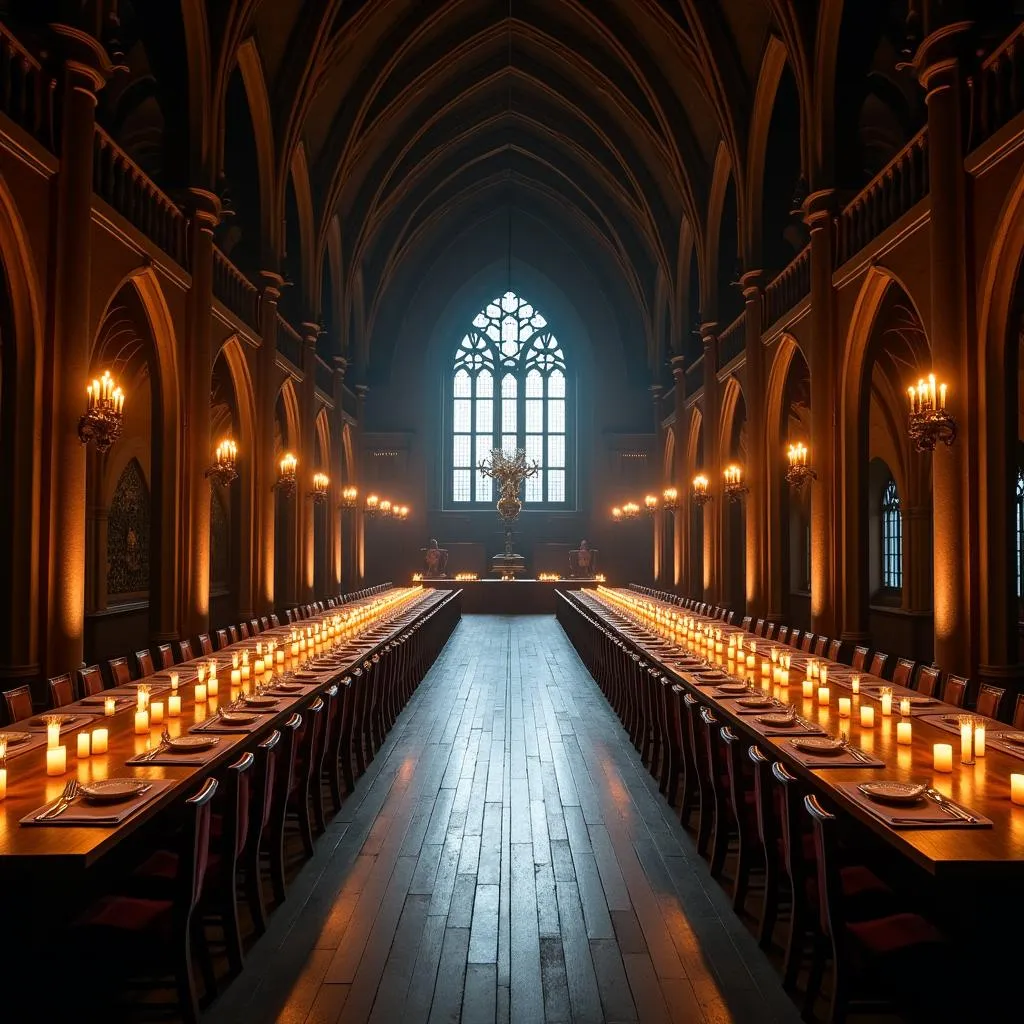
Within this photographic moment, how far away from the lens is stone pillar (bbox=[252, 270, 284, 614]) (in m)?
16.0

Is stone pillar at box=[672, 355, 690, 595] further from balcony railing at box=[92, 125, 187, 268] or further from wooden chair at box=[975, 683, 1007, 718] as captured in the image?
wooden chair at box=[975, 683, 1007, 718]

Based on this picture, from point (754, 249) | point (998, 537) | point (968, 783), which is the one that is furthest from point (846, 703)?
point (754, 249)

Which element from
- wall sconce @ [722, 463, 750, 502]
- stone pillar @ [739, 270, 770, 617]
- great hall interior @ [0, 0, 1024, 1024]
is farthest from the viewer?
wall sconce @ [722, 463, 750, 502]

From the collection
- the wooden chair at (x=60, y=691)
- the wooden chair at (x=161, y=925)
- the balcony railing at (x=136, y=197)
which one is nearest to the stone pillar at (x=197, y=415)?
the balcony railing at (x=136, y=197)

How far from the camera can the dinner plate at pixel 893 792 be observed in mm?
3902

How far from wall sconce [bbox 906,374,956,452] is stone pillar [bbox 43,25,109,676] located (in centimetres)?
810

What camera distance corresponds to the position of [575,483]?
99.9 feet

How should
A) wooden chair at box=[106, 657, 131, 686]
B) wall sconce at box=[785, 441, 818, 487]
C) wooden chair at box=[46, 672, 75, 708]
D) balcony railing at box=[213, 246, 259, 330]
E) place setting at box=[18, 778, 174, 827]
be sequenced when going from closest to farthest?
place setting at box=[18, 778, 174, 827]
wooden chair at box=[46, 672, 75, 708]
wooden chair at box=[106, 657, 131, 686]
wall sconce at box=[785, 441, 818, 487]
balcony railing at box=[213, 246, 259, 330]

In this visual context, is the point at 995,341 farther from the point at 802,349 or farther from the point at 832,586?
the point at 802,349

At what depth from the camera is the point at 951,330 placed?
8781 millimetres

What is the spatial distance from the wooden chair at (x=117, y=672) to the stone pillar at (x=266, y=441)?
825 centimetres

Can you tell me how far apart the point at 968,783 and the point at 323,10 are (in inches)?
619

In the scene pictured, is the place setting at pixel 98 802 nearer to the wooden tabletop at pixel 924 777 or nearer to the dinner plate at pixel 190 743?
the dinner plate at pixel 190 743

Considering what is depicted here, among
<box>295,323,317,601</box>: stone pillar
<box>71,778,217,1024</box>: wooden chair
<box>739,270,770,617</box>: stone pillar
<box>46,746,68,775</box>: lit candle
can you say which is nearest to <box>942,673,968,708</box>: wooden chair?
<box>71,778,217,1024</box>: wooden chair
